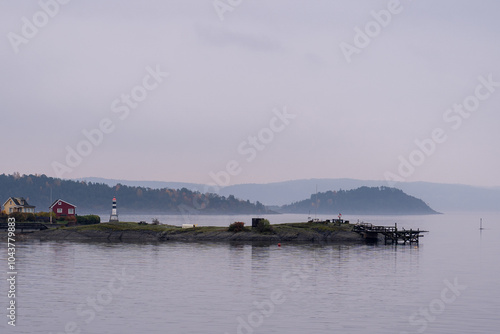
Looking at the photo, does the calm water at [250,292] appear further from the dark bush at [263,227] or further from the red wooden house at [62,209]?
the red wooden house at [62,209]

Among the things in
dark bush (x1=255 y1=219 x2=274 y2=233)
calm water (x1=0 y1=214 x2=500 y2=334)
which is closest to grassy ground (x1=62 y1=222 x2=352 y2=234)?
dark bush (x1=255 y1=219 x2=274 y2=233)

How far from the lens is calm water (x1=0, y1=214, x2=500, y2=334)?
131 feet

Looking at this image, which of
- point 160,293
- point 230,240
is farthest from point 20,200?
point 160,293

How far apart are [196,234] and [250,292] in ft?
190

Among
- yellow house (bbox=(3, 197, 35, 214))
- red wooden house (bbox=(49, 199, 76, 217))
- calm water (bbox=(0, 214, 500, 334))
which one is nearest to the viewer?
calm water (bbox=(0, 214, 500, 334))

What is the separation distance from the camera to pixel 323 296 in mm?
50281

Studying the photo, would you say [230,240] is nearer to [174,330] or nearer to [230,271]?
Answer: [230,271]

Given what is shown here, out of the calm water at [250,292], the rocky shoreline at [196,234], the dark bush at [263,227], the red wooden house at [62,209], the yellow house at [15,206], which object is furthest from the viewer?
the red wooden house at [62,209]

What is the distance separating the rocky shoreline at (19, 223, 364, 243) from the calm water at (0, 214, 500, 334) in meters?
Result: 20.0

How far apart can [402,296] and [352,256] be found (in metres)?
31.7

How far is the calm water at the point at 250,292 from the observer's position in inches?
1575

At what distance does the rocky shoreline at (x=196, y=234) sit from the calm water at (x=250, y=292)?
1996 centimetres

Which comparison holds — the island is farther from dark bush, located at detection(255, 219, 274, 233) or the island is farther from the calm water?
the calm water

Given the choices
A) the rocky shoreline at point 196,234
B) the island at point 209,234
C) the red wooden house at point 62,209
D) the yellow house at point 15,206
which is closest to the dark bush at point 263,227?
the island at point 209,234
